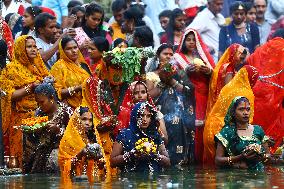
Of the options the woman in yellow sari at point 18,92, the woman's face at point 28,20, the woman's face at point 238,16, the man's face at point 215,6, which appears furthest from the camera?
the man's face at point 215,6

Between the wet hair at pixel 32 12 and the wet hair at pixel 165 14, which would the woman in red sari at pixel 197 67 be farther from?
the wet hair at pixel 165 14

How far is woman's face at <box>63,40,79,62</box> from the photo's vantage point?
1928cm

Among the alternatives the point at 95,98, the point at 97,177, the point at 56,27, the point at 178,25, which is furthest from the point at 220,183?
the point at 178,25

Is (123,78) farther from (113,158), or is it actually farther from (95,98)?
(113,158)

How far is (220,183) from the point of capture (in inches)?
607

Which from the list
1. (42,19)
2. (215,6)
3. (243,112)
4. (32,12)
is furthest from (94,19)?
(243,112)

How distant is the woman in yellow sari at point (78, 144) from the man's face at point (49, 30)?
10.9 feet

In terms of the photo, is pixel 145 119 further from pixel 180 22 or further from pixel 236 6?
pixel 236 6

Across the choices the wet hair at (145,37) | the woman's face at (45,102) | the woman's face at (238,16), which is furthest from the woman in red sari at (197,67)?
the woman's face at (45,102)

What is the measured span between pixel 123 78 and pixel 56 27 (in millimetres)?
1945

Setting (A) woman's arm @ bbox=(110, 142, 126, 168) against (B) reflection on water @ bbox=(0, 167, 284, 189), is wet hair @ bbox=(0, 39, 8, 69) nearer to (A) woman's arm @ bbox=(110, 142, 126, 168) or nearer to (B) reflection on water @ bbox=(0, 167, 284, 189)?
(B) reflection on water @ bbox=(0, 167, 284, 189)

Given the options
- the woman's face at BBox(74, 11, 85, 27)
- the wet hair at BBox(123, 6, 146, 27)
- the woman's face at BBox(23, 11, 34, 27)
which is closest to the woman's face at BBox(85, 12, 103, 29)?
the woman's face at BBox(74, 11, 85, 27)

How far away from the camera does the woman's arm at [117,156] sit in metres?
17.0

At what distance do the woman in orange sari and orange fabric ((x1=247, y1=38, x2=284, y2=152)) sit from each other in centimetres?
76
